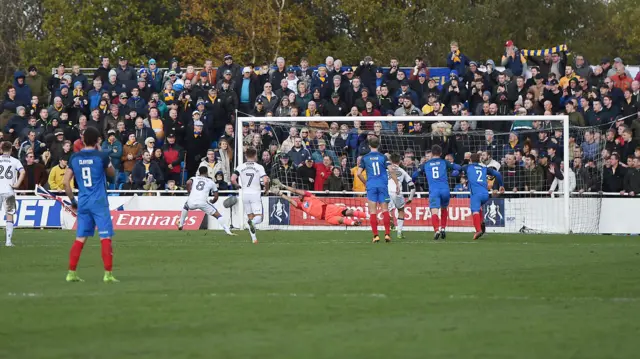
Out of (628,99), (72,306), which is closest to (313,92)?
(628,99)

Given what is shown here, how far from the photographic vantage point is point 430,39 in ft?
174

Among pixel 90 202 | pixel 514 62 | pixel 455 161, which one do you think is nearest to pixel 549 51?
pixel 514 62

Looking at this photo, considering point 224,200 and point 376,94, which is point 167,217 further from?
point 376,94

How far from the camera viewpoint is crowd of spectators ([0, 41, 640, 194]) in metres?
28.7

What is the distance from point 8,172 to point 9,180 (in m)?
0.18

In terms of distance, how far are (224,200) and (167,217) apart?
183 centimetres

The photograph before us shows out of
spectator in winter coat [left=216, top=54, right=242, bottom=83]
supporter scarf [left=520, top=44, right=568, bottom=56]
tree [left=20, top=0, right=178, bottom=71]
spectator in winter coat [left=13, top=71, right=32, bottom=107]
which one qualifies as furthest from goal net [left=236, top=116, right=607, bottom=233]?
tree [left=20, top=0, right=178, bottom=71]

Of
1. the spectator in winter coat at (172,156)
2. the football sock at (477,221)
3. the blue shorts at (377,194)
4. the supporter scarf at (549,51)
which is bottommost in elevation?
the football sock at (477,221)

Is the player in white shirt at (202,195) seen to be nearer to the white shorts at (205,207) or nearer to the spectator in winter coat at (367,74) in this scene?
the white shorts at (205,207)

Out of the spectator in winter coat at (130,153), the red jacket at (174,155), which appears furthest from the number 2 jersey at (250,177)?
the spectator in winter coat at (130,153)

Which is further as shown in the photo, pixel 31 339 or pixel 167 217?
pixel 167 217

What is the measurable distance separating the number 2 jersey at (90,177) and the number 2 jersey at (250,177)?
381 inches

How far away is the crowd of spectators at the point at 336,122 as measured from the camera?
1130 inches

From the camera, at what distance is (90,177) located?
14.5 m
